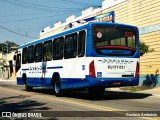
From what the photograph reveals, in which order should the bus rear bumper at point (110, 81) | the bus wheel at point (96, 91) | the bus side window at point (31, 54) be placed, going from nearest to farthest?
1. the bus rear bumper at point (110, 81)
2. the bus wheel at point (96, 91)
3. the bus side window at point (31, 54)

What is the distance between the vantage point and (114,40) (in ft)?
54.6

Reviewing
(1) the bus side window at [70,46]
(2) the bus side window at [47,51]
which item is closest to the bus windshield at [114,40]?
(1) the bus side window at [70,46]

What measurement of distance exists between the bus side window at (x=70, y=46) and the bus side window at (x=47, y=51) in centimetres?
218

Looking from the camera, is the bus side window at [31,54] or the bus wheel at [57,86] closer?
the bus wheel at [57,86]

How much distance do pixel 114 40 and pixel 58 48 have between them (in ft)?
12.0

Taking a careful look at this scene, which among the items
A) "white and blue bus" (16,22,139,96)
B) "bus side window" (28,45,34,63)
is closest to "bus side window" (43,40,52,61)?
"white and blue bus" (16,22,139,96)

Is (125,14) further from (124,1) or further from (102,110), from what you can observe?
(102,110)

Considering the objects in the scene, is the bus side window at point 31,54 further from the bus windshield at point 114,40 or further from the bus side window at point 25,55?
the bus windshield at point 114,40

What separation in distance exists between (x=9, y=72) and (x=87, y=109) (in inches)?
2777

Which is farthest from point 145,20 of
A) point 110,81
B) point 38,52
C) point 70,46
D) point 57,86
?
point 110,81

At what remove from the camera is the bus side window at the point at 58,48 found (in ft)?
62.1

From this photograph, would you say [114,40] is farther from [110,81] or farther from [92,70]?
[110,81]

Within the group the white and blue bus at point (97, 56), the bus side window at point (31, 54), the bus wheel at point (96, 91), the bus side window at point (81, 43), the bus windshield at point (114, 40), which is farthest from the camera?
the bus side window at point (31, 54)

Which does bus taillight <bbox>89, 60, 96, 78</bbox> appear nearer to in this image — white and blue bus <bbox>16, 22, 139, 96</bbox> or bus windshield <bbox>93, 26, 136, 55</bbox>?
→ white and blue bus <bbox>16, 22, 139, 96</bbox>
